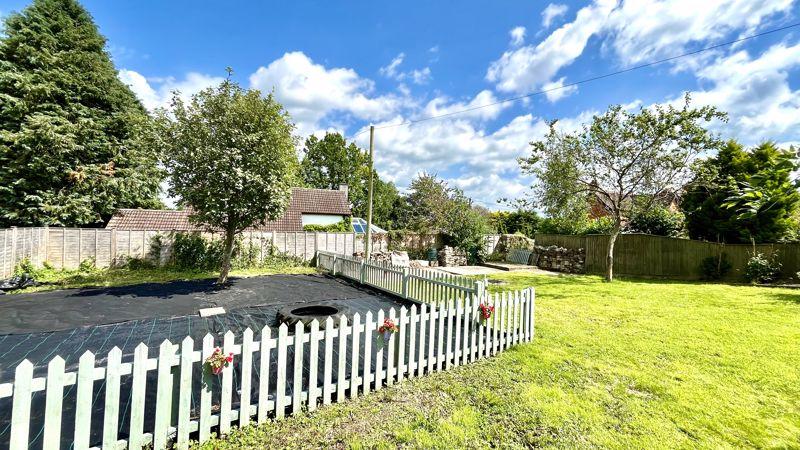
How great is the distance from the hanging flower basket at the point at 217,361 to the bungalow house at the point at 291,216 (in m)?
10.3

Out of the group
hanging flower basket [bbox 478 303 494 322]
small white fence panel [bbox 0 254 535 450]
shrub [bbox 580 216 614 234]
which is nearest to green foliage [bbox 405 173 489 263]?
shrub [bbox 580 216 614 234]

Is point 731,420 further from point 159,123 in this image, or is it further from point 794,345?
point 159,123

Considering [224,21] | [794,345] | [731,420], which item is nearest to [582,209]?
[794,345]

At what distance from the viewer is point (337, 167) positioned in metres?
37.2

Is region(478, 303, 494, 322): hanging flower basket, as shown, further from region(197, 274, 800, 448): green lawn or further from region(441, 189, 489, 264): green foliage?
region(441, 189, 489, 264): green foliage

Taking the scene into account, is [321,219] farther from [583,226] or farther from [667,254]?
[667,254]

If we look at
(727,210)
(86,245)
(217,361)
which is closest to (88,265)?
(86,245)

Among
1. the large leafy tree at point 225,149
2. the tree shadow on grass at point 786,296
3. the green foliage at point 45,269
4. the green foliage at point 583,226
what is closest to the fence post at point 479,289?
the large leafy tree at point 225,149

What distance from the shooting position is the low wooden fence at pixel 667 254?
10617 mm

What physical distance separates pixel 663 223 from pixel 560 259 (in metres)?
4.40

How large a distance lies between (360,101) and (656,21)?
33.8 ft

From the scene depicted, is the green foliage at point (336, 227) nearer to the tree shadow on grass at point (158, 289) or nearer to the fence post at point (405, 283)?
the tree shadow on grass at point (158, 289)

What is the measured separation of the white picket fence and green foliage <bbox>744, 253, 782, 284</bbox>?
1094 cm

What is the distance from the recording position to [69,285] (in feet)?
28.5
